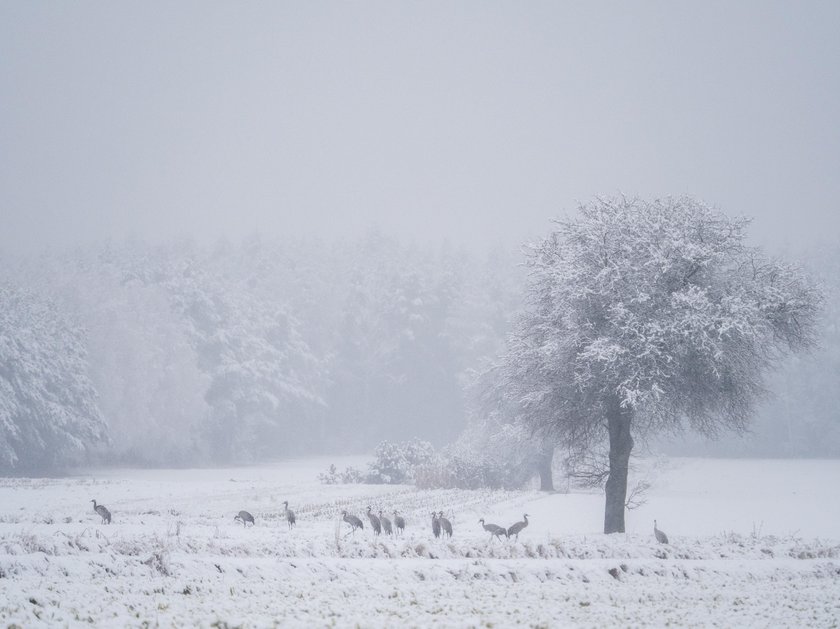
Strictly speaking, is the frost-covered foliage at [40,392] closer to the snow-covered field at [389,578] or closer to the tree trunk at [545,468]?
the tree trunk at [545,468]

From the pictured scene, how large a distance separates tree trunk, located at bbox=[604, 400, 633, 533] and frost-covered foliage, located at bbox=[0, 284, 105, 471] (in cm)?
3920

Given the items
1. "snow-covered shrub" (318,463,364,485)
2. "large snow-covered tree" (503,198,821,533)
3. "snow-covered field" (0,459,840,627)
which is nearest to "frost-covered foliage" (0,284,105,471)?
"snow-covered shrub" (318,463,364,485)

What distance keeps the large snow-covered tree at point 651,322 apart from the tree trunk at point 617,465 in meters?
0.03

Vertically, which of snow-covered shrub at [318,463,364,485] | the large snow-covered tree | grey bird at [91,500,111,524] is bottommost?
snow-covered shrub at [318,463,364,485]

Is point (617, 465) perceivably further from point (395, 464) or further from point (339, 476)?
point (339, 476)

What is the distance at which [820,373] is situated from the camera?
80.4 meters

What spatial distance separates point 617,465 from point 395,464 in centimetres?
3055

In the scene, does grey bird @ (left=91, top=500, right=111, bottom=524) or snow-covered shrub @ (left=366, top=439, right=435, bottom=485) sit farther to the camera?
snow-covered shrub @ (left=366, top=439, right=435, bottom=485)

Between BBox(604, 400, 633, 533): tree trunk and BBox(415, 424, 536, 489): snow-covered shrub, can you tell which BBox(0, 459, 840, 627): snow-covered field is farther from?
BBox(415, 424, 536, 489): snow-covered shrub

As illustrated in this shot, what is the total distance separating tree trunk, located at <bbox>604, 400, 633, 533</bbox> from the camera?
74.7 feet

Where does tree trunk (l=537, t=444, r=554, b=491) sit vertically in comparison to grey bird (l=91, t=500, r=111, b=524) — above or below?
below

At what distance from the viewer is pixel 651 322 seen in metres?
20.9

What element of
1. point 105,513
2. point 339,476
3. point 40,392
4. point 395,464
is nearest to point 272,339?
point 40,392

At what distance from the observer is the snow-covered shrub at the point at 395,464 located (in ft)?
171
